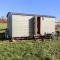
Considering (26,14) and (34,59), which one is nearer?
(34,59)

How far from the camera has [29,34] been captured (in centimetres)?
1967

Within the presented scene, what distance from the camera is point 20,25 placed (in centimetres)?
1917

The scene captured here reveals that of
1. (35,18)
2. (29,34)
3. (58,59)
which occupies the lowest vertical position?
(58,59)

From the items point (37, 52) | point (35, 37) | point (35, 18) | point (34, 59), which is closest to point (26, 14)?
point (35, 18)

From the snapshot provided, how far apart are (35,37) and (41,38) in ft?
1.90

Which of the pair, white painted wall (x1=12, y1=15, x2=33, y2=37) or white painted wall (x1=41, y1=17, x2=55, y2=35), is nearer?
white painted wall (x1=12, y1=15, x2=33, y2=37)

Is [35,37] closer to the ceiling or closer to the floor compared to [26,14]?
closer to the floor

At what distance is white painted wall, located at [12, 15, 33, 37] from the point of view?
743 inches

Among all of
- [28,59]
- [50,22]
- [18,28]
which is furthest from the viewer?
[50,22]

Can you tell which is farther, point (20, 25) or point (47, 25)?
point (47, 25)

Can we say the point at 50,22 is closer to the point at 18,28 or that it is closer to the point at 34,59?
the point at 18,28

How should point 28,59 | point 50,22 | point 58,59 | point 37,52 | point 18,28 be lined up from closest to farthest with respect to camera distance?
point 28,59 → point 58,59 → point 37,52 → point 18,28 → point 50,22

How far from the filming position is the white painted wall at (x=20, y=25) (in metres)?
18.9

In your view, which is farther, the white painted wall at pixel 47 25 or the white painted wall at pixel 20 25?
the white painted wall at pixel 47 25
